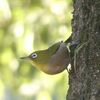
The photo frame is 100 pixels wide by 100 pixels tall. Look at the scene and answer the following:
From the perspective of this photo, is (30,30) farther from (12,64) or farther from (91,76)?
(91,76)

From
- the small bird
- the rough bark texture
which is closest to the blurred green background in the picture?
the small bird

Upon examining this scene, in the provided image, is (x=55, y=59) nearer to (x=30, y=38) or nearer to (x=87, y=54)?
(x=87, y=54)

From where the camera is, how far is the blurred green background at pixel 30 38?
18.9ft

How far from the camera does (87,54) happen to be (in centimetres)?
339

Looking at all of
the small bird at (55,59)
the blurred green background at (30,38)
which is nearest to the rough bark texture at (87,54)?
the small bird at (55,59)

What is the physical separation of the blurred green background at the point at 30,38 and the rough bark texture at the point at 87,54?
2076mm

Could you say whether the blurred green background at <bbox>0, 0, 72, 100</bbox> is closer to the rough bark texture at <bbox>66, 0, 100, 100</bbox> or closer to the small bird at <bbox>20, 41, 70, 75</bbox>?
the small bird at <bbox>20, 41, 70, 75</bbox>

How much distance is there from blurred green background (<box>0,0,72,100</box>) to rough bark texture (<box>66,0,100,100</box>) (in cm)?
208

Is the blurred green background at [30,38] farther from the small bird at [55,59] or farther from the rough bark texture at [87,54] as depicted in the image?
the rough bark texture at [87,54]

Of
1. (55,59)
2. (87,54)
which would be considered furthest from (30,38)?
(87,54)

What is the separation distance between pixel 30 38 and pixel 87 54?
2364 mm

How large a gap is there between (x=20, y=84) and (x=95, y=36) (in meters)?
2.91

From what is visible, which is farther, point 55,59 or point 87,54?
point 55,59

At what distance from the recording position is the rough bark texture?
10.9ft
